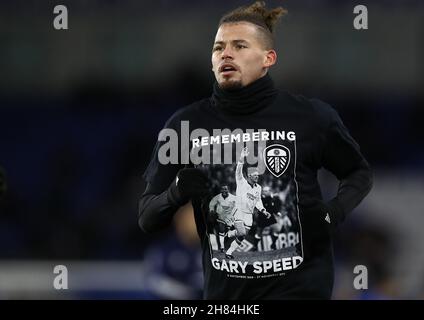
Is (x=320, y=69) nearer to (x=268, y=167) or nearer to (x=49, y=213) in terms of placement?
(x=49, y=213)

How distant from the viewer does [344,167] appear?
18.6 feet

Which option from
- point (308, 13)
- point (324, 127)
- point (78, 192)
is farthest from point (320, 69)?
point (324, 127)

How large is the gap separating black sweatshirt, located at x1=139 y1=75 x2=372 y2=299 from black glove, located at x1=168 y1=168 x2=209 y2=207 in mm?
75

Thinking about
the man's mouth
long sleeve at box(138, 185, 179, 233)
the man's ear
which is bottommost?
long sleeve at box(138, 185, 179, 233)

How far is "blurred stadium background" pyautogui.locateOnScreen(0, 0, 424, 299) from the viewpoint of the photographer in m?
15.3

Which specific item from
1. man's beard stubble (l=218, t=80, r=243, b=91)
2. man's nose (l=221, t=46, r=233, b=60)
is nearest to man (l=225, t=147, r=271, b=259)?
man's beard stubble (l=218, t=80, r=243, b=91)

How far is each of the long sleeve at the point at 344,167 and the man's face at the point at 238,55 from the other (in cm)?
48

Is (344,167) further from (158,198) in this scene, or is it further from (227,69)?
(158,198)

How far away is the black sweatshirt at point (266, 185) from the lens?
541 cm

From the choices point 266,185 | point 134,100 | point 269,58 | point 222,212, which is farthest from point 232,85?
point 134,100

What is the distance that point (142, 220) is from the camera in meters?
5.60

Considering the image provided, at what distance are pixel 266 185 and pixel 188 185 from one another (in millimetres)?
407

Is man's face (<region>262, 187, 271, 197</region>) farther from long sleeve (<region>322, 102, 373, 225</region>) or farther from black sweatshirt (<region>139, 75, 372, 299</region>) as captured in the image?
long sleeve (<region>322, 102, 373, 225</region>)
